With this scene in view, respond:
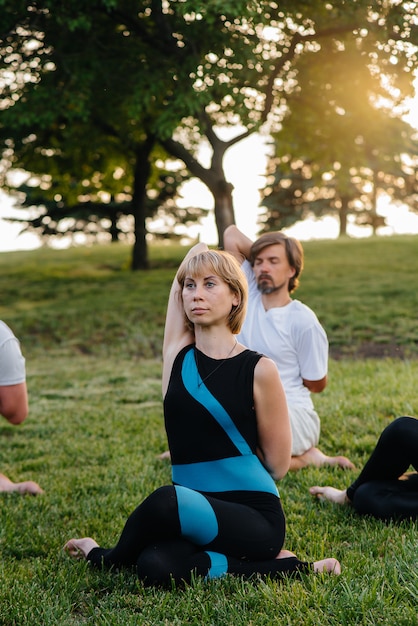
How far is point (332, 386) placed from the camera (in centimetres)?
775

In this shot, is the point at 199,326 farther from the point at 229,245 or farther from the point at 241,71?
the point at 241,71

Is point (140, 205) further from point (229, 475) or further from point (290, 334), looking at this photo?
point (229, 475)

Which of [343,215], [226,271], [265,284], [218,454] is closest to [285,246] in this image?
[265,284]

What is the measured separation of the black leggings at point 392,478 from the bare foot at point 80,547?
1556 millimetres

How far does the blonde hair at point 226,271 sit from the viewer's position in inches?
124

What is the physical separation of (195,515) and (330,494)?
1563 millimetres

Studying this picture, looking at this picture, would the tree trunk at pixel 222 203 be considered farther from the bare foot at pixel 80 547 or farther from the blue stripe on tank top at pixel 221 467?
the blue stripe on tank top at pixel 221 467

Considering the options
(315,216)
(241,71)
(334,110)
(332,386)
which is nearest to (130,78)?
(241,71)

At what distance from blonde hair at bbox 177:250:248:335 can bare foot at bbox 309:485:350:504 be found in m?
1.57

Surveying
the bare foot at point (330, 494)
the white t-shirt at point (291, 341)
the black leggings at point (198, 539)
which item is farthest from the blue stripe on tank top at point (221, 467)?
the white t-shirt at point (291, 341)

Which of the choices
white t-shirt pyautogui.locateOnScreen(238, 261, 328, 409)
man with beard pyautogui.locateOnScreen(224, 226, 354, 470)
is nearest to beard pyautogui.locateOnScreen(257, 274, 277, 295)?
man with beard pyautogui.locateOnScreen(224, 226, 354, 470)

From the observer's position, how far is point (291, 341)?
5.07m

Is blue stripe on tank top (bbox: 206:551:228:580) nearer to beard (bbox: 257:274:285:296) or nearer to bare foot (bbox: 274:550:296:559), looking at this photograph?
bare foot (bbox: 274:550:296:559)

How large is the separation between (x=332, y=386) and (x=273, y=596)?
5005 mm
